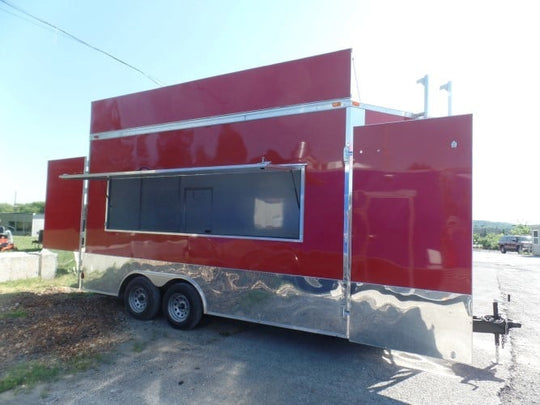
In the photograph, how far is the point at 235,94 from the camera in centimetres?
479

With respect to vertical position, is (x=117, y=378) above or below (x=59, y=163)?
below

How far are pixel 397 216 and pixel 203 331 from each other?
318 centimetres

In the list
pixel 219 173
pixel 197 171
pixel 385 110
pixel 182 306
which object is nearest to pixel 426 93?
pixel 385 110

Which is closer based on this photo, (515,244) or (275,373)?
(275,373)

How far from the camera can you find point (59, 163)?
6.61 meters

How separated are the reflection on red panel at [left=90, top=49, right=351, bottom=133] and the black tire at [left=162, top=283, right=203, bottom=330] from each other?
2.54 metres

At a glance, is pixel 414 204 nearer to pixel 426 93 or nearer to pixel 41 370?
pixel 426 93

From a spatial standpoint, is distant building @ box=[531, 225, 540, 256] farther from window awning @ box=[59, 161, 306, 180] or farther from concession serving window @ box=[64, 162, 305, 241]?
window awning @ box=[59, 161, 306, 180]

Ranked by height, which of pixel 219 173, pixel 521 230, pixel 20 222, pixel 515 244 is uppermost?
pixel 219 173

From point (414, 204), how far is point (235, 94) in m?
2.77

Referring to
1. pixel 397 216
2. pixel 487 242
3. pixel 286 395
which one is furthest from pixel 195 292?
pixel 487 242

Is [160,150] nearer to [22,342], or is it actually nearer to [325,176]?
[325,176]

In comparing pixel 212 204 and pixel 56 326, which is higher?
pixel 212 204

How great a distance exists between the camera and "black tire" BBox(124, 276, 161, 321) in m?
5.27
